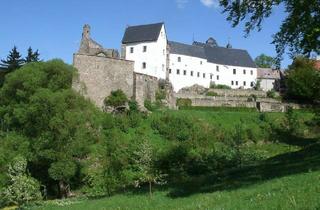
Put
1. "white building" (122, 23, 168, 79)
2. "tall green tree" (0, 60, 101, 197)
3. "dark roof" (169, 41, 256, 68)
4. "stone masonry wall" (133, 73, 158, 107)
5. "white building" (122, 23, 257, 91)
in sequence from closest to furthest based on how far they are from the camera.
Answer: "tall green tree" (0, 60, 101, 197) < "stone masonry wall" (133, 73, 158, 107) < "white building" (122, 23, 168, 79) < "white building" (122, 23, 257, 91) < "dark roof" (169, 41, 256, 68)

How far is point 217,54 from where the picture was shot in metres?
86.6

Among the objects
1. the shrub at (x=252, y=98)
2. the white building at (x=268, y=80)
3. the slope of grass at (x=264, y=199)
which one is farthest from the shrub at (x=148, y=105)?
the slope of grass at (x=264, y=199)

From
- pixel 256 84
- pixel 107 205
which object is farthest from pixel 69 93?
pixel 256 84

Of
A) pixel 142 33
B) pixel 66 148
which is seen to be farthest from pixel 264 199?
pixel 142 33

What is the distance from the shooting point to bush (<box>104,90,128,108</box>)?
2185 inches

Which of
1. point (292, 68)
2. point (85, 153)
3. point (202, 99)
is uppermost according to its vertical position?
point (292, 68)

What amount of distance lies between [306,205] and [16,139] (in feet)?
107

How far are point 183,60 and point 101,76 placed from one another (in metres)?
25.0

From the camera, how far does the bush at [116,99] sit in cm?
5550

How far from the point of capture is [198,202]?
13836 mm

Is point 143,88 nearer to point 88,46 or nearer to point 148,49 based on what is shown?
point 88,46

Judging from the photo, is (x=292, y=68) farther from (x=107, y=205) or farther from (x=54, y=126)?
(x=107, y=205)

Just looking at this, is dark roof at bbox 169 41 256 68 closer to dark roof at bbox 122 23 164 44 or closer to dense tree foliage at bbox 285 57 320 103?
dark roof at bbox 122 23 164 44

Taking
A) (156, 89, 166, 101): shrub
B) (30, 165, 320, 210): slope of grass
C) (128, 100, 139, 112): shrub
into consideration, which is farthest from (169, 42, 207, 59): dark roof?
(30, 165, 320, 210): slope of grass
